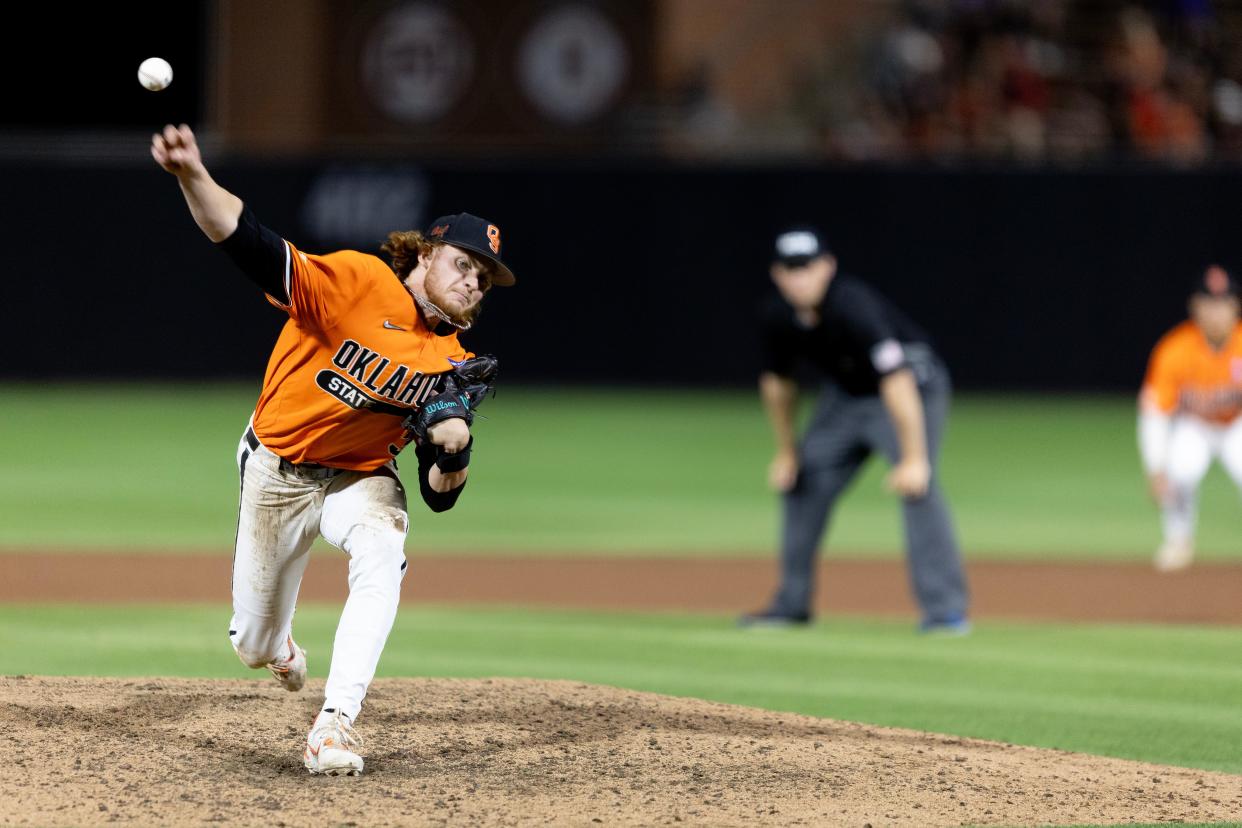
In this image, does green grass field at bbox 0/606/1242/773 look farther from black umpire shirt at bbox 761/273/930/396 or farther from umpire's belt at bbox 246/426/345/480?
umpire's belt at bbox 246/426/345/480

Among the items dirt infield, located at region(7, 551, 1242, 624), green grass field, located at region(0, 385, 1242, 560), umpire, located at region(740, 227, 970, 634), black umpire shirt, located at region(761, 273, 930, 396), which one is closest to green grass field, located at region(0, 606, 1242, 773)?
umpire, located at region(740, 227, 970, 634)

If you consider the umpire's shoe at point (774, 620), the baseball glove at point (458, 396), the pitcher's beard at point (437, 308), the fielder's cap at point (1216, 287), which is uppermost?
the fielder's cap at point (1216, 287)

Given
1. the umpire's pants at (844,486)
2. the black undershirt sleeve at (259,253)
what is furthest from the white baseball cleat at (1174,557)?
the black undershirt sleeve at (259,253)

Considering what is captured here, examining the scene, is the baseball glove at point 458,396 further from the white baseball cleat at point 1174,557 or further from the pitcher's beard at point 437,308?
the white baseball cleat at point 1174,557

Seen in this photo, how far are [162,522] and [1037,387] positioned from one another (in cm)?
1163

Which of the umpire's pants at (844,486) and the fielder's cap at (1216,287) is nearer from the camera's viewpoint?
the umpire's pants at (844,486)

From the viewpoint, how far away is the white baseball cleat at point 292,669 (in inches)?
243

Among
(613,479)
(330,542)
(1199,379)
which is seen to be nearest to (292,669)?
(330,542)

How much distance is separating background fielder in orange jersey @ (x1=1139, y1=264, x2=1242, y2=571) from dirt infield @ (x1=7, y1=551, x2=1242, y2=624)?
1.93 feet

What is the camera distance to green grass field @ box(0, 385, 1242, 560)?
475 inches

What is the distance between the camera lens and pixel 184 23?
22.8 m

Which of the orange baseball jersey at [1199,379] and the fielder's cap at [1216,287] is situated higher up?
the fielder's cap at [1216,287]

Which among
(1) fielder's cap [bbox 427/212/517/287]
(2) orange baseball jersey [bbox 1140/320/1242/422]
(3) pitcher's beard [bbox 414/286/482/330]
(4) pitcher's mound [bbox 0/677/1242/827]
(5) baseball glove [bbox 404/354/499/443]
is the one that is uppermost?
(2) orange baseball jersey [bbox 1140/320/1242/422]

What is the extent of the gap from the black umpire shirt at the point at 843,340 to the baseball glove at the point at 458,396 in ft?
10.8
